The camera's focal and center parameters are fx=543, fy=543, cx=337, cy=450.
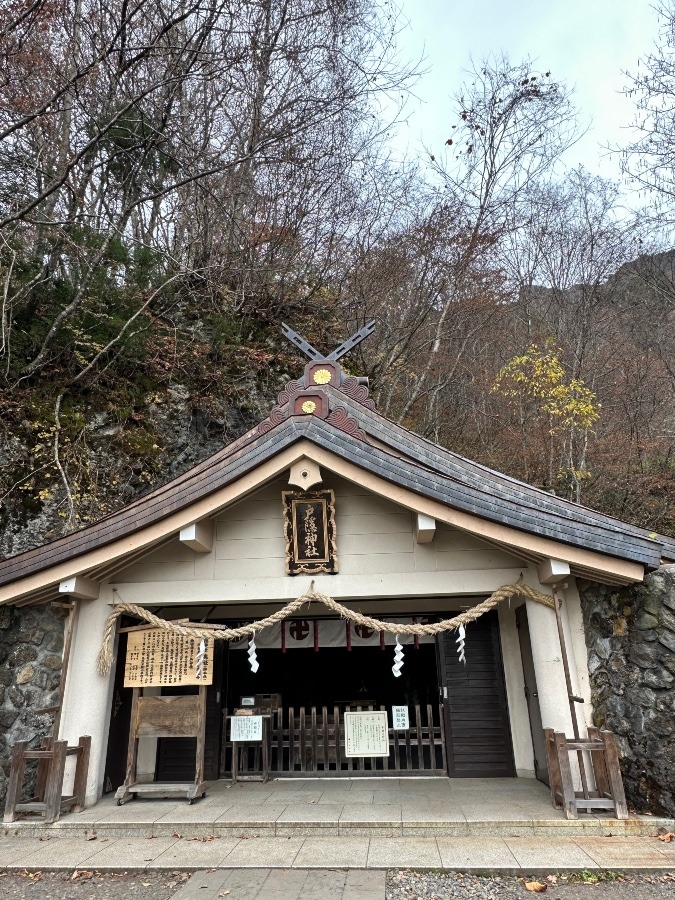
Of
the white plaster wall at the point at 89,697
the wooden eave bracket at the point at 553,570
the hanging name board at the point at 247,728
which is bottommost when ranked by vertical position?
the hanging name board at the point at 247,728

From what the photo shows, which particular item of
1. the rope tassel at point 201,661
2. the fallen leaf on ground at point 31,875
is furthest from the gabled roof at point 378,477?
the fallen leaf on ground at point 31,875

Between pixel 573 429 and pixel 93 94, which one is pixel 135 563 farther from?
pixel 573 429

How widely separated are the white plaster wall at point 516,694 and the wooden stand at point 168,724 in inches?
169

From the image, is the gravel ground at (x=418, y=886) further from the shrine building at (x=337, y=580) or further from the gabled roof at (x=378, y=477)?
the gabled roof at (x=378, y=477)

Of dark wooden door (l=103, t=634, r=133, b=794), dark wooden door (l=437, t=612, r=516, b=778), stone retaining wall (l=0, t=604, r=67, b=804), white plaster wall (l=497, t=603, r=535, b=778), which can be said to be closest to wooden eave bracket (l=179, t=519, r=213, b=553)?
stone retaining wall (l=0, t=604, r=67, b=804)

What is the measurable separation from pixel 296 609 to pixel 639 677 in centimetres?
380

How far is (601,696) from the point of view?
19.8ft

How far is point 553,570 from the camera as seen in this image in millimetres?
5996

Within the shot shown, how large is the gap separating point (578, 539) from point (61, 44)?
1161 centimetres

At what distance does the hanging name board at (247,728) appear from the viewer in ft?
25.4

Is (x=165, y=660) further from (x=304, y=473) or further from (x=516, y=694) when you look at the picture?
(x=516, y=694)

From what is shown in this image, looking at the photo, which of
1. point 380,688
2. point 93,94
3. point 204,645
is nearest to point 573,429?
point 380,688

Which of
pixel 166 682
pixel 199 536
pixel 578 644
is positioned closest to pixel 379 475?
pixel 199 536

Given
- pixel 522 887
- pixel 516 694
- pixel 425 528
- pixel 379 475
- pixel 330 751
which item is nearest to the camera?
pixel 522 887
